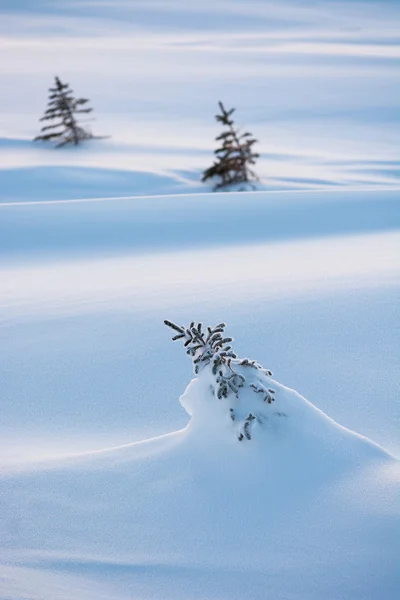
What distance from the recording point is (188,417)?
2.92m

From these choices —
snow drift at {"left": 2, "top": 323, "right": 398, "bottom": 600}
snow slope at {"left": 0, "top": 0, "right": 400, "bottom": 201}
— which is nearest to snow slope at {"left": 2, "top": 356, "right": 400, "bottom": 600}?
snow drift at {"left": 2, "top": 323, "right": 398, "bottom": 600}

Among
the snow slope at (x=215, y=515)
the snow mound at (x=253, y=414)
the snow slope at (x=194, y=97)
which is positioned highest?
the snow slope at (x=194, y=97)

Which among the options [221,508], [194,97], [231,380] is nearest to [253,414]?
[231,380]

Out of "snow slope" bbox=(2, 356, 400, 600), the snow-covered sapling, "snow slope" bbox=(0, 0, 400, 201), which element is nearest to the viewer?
"snow slope" bbox=(2, 356, 400, 600)

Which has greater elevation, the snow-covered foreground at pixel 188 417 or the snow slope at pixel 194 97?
the snow slope at pixel 194 97

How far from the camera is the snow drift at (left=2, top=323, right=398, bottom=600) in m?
1.83

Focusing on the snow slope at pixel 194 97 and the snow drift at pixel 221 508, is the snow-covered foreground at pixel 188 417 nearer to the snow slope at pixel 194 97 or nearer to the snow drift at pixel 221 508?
the snow drift at pixel 221 508

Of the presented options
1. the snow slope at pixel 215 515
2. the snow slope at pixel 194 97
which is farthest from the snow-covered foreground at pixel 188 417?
the snow slope at pixel 194 97

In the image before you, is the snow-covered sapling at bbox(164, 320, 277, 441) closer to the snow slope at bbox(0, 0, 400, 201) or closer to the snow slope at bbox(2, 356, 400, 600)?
the snow slope at bbox(2, 356, 400, 600)

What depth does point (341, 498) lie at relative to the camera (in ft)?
6.79

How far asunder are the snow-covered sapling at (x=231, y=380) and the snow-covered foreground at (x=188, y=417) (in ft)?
0.17

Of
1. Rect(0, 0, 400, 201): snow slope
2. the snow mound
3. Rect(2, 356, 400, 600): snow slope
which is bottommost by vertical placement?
Rect(2, 356, 400, 600): snow slope

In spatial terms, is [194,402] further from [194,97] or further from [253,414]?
[194,97]

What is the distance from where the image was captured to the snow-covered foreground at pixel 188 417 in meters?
1.89
